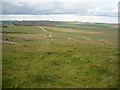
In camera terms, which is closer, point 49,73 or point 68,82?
point 68,82

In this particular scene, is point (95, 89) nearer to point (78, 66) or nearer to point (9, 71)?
point (78, 66)

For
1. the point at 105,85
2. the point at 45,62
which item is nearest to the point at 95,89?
the point at 105,85

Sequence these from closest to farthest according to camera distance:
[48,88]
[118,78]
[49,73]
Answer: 1. [48,88]
2. [118,78]
3. [49,73]

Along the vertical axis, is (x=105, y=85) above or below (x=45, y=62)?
below

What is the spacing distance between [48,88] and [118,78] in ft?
21.5

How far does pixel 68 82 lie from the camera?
10.1 metres

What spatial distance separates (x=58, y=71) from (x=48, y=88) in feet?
10.5

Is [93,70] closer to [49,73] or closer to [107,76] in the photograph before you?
[107,76]

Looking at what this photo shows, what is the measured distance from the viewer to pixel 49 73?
38.1 ft

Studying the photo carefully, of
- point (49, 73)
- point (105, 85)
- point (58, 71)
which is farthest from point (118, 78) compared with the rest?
point (49, 73)

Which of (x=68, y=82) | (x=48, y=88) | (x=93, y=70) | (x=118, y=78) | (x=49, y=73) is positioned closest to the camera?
(x=48, y=88)

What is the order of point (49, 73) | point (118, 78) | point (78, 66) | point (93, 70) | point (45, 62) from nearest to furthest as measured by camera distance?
point (118, 78) < point (49, 73) < point (93, 70) < point (78, 66) < point (45, 62)

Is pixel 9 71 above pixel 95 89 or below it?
above

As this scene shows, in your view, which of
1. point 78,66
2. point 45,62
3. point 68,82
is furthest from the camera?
point 45,62
